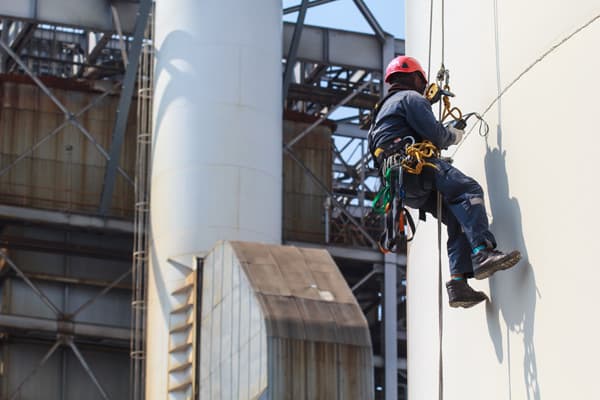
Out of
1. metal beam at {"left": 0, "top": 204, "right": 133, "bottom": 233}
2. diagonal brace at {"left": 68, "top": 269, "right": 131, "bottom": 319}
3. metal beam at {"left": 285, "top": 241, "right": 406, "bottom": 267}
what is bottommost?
diagonal brace at {"left": 68, "top": 269, "right": 131, "bottom": 319}

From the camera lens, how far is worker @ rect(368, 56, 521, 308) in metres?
8.88

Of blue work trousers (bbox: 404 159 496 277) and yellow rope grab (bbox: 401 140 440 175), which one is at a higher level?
yellow rope grab (bbox: 401 140 440 175)

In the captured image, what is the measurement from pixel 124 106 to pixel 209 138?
474 cm

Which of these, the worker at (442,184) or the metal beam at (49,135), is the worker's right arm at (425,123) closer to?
the worker at (442,184)

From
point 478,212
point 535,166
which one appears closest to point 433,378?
point 478,212

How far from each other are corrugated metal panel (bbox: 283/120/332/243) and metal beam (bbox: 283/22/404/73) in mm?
2956

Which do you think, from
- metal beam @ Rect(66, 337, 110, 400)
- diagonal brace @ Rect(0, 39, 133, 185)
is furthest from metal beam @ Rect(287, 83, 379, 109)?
metal beam @ Rect(66, 337, 110, 400)

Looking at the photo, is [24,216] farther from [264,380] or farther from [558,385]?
[558,385]

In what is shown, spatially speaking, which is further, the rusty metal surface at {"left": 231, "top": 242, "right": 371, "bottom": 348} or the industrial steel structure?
the industrial steel structure

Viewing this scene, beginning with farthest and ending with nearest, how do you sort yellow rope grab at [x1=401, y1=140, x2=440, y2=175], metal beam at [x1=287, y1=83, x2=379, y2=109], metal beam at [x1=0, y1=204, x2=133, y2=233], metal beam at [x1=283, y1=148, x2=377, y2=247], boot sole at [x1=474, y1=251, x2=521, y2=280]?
metal beam at [x1=287, y1=83, x2=379, y2=109]
metal beam at [x1=283, y1=148, x2=377, y2=247]
metal beam at [x1=0, y1=204, x2=133, y2=233]
yellow rope grab at [x1=401, y1=140, x2=440, y2=175]
boot sole at [x1=474, y1=251, x2=521, y2=280]

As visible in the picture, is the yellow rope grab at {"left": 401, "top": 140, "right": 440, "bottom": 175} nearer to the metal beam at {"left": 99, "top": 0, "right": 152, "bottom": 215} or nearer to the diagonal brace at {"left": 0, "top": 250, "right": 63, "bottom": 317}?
the metal beam at {"left": 99, "top": 0, "right": 152, "bottom": 215}

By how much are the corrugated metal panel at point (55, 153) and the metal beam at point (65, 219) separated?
2055 millimetres

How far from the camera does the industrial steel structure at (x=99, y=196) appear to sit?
3788 cm

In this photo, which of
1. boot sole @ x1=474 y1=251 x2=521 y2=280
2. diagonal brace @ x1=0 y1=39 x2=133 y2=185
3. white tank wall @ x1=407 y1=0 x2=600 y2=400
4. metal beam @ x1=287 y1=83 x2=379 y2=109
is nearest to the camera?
white tank wall @ x1=407 y1=0 x2=600 y2=400
